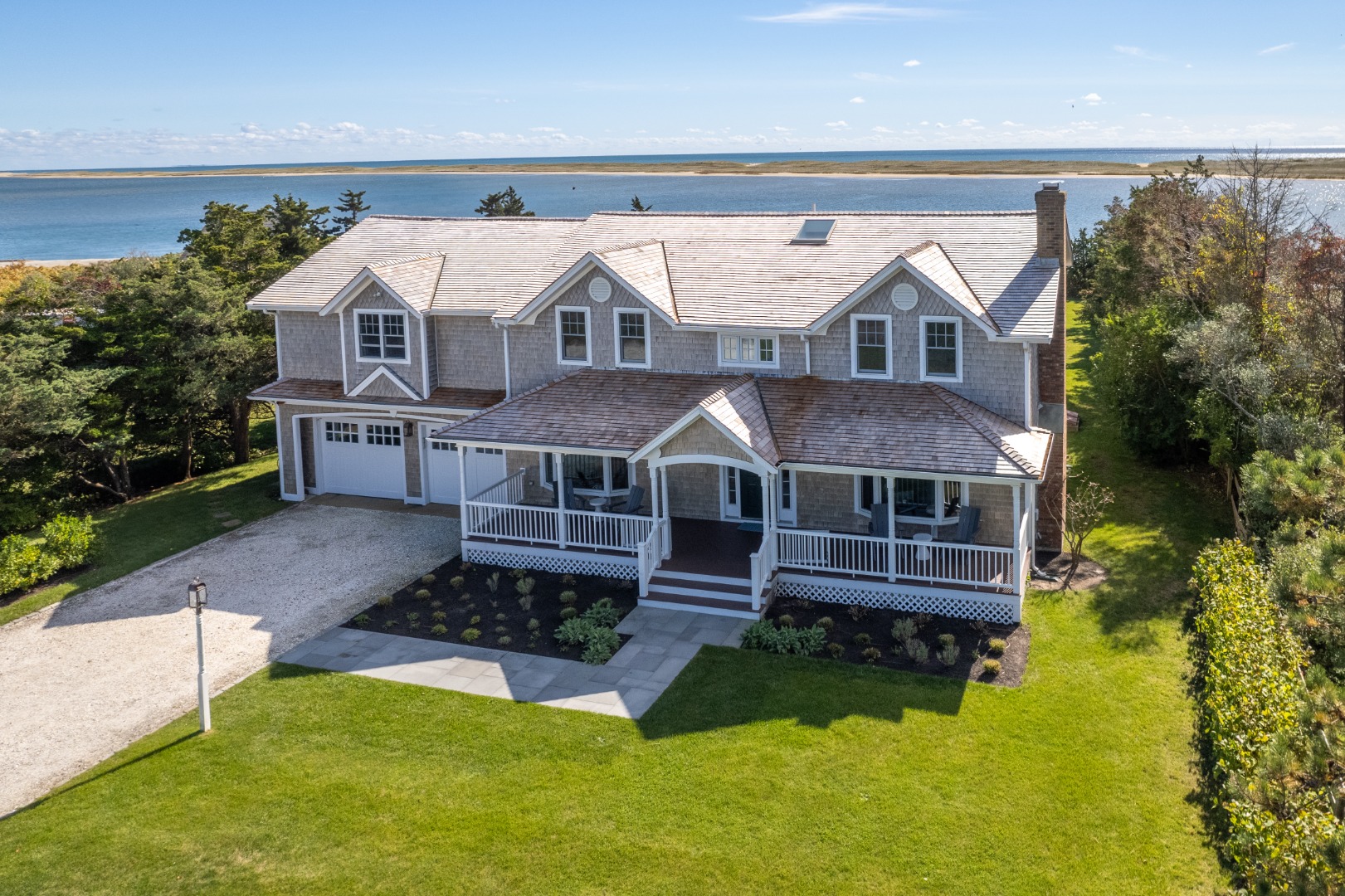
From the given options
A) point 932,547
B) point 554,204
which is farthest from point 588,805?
point 554,204

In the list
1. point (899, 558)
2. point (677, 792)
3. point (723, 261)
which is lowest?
point (677, 792)

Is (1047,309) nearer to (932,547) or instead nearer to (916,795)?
(932,547)

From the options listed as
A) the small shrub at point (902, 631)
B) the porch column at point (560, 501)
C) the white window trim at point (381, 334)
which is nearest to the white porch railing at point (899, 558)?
the small shrub at point (902, 631)

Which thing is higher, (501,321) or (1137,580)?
(501,321)

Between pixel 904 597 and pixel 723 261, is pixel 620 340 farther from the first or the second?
pixel 904 597

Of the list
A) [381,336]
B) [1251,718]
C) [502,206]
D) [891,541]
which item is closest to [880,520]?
[891,541]

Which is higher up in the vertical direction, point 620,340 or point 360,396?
point 620,340

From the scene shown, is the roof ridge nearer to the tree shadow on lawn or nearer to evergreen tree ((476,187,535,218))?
the tree shadow on lawn
